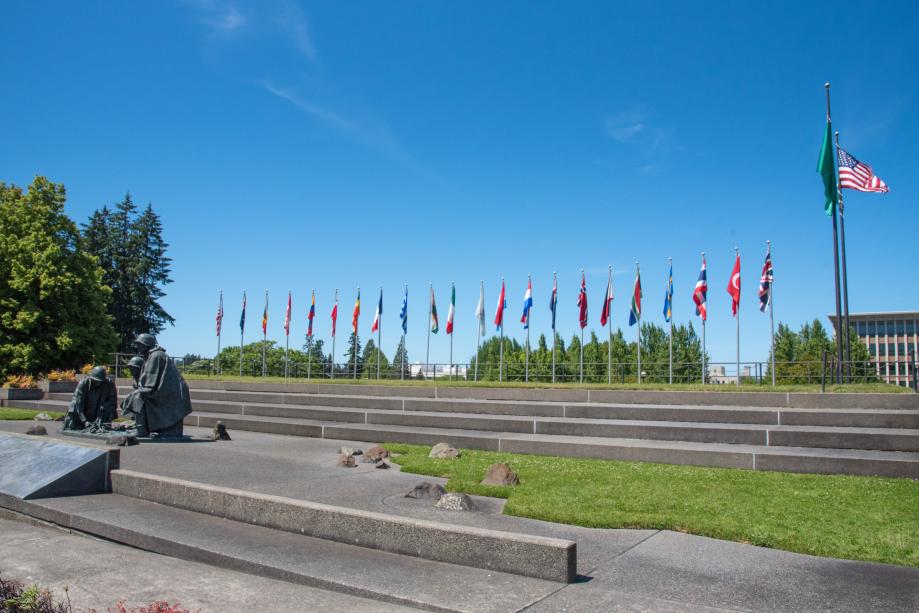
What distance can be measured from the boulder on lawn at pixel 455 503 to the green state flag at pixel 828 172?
19.8 m

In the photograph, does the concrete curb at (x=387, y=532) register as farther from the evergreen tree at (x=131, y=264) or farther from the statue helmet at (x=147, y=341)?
the evergreen tree at (x=131, y=264)

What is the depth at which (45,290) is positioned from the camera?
35281 millimetres

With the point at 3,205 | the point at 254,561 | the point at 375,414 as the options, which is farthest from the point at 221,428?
the point at 3,205

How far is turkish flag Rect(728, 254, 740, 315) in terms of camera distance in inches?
1006

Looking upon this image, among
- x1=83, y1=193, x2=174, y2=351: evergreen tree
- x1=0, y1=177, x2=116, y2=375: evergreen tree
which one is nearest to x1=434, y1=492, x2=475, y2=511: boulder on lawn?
x1=0, y1=177, x2=116, y2=375: evergreen tree

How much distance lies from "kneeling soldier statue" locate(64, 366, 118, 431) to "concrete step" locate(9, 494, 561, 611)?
6.72 metres

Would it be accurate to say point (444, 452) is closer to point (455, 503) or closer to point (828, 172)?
point (455, 503)

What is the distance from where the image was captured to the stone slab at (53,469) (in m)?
7.23

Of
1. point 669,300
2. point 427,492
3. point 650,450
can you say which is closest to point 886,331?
point 669,300

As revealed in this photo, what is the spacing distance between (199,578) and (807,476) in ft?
27.2

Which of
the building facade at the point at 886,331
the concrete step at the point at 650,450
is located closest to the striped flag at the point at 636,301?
the concrete step at the point at 650,450

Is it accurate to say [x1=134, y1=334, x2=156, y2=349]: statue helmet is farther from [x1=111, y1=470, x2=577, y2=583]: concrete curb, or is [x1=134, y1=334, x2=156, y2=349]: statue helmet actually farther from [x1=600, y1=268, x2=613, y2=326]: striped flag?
[x1=600, y1=268, x2=613, y2=326]: striped flag

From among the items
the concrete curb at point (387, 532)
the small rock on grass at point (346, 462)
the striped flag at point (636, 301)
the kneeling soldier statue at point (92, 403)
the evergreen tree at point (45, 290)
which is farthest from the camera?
the evergreen tree at point (45, 290)

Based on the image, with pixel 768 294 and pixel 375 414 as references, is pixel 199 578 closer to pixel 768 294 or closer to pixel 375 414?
pixel 375 414
